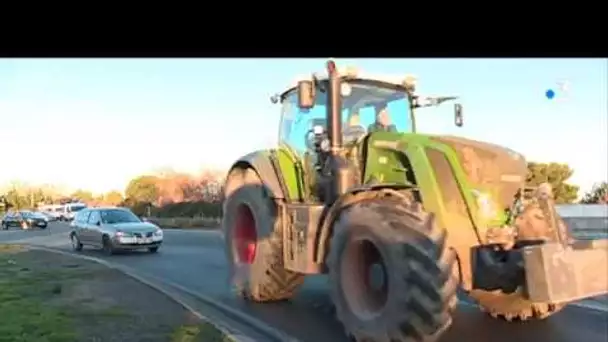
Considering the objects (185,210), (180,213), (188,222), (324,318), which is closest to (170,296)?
(324,318)

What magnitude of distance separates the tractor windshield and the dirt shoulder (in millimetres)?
2247

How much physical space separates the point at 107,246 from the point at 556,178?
10924mm

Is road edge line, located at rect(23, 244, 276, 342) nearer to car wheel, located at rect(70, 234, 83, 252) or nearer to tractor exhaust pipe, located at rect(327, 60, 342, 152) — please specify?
tractor exhaust pipe, located at rect(327, 60, 342, 152)

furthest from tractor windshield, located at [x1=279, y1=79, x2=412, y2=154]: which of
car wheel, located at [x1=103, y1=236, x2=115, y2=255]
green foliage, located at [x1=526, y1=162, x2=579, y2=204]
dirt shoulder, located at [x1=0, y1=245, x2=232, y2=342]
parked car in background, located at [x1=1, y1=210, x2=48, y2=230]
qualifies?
parked car in background, located at [x1=1, y1=210, x2=48, y2=230]

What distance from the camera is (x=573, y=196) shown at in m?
8.96

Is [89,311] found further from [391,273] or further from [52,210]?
[52,210]

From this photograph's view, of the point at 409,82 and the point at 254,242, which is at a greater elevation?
the point at 409,82

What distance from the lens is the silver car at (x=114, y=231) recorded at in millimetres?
16234

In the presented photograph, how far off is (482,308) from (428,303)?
199 cm

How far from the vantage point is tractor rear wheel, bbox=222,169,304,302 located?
8.02 m

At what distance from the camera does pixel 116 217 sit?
17016mm

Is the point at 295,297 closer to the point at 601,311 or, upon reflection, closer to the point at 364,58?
the point at 601,311
